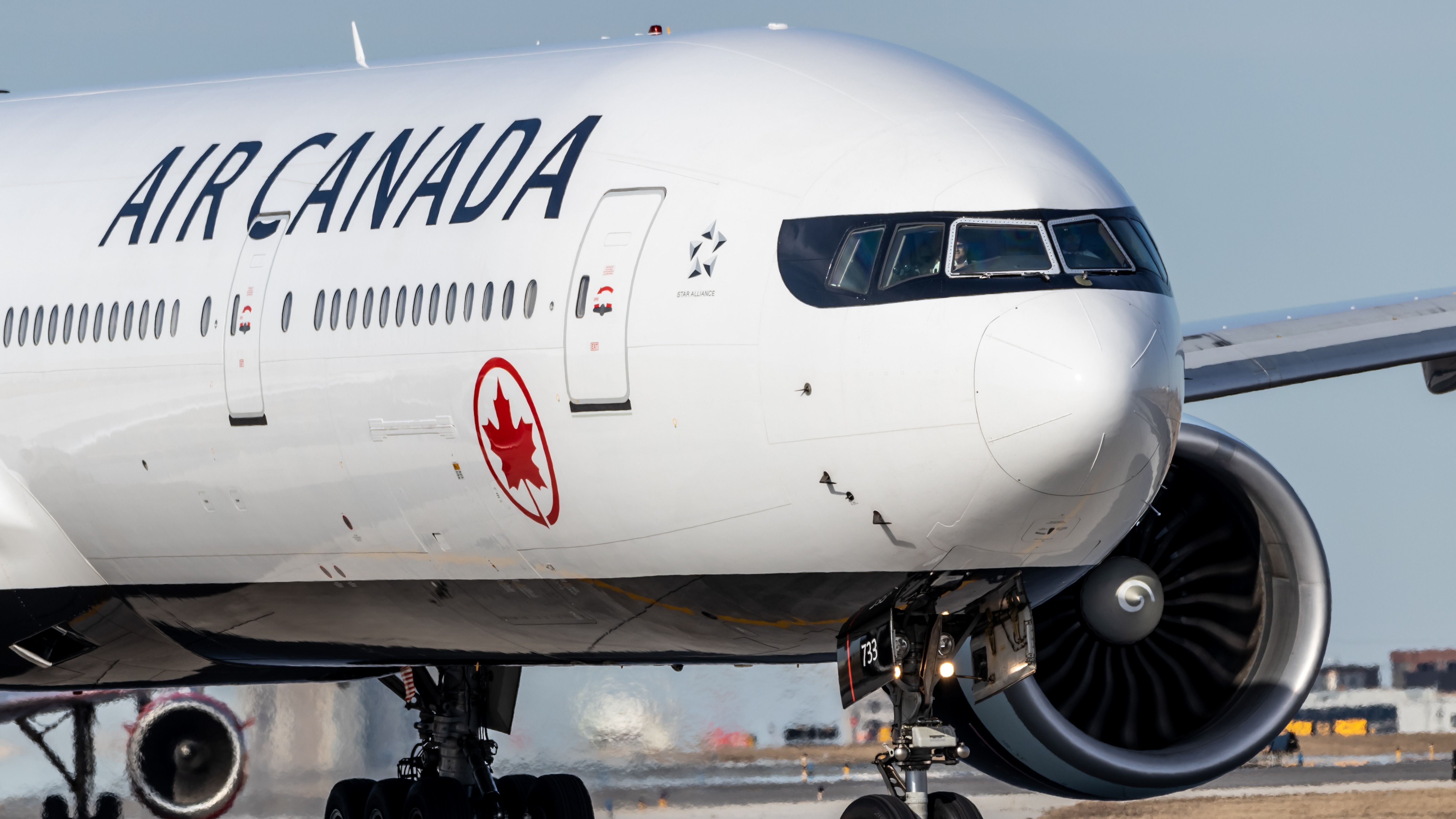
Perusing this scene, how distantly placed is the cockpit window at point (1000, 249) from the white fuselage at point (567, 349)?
104 millimetres

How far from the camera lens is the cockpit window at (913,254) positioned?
966 centimetres

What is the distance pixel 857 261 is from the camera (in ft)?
32.0

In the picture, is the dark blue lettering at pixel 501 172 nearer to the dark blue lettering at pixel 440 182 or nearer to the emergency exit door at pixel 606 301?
the dark blue lettering at pixel 440 182

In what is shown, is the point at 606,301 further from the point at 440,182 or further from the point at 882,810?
the point at 882,810

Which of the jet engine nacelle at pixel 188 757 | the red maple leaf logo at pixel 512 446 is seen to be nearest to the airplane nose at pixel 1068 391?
the red maple leaf logo at pixel 512 446

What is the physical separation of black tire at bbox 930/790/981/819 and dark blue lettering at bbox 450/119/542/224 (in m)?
3.32

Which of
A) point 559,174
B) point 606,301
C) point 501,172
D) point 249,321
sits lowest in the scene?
point 606,301

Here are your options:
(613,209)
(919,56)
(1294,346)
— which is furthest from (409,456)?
(1294,346)

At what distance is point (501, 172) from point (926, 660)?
9.73ft

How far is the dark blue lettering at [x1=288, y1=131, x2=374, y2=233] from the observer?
11812 millimetres

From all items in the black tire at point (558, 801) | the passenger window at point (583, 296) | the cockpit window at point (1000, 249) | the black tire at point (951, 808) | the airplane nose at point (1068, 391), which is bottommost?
the black tire at point (951, 808)

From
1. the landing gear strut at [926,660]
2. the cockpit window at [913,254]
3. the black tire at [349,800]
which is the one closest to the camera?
the cockpit window at [913,254]

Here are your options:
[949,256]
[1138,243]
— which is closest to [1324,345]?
[1138,243]

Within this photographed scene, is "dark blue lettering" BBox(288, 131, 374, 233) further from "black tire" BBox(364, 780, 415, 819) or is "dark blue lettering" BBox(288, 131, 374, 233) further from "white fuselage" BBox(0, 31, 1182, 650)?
"black tire" BBox(364, 780, 415, 819)
